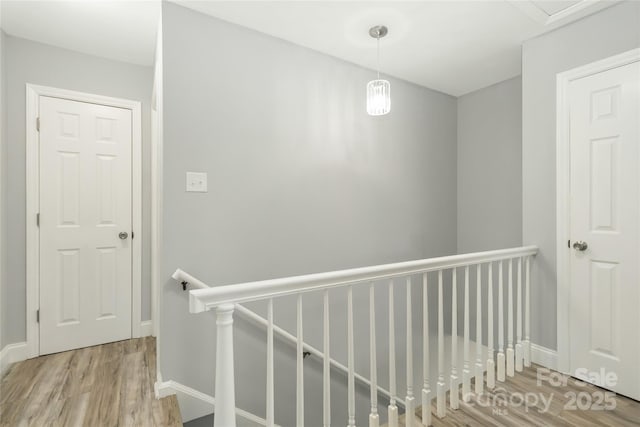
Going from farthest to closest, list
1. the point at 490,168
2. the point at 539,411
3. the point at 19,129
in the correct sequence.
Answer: the point at 490,168
the point at 19,129
the point at 539,411

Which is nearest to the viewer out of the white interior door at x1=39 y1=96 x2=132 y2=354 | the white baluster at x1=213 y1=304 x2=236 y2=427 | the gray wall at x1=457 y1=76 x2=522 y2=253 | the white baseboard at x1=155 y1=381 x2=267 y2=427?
the white baluster at x1=213 y1=304 x2=236 y2=427

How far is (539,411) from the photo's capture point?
177 cm

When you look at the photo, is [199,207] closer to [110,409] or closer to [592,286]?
[110,409]

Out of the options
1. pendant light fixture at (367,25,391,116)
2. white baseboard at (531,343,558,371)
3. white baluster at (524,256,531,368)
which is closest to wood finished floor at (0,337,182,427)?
pendant light fixture at (367,25,391,116)

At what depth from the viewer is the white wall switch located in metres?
1.91

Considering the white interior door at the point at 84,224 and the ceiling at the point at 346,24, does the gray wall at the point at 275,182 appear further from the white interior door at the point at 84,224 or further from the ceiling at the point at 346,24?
the white interior door at the point at 84,224

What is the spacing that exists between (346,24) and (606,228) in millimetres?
2178

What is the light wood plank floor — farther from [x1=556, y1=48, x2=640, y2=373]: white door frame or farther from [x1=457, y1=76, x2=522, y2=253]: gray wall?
[x1=457, y1=76, x2=522, y2=253]: gray wall

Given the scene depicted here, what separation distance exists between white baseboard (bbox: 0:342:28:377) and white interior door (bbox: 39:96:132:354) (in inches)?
4.2

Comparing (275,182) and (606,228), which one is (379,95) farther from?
(606,228)

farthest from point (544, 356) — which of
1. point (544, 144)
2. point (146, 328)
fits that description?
point (146, 328)

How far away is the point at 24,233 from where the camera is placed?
7.65 feet

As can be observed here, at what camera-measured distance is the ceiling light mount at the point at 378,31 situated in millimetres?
2148

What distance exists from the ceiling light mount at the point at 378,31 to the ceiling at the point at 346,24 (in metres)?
0.04
